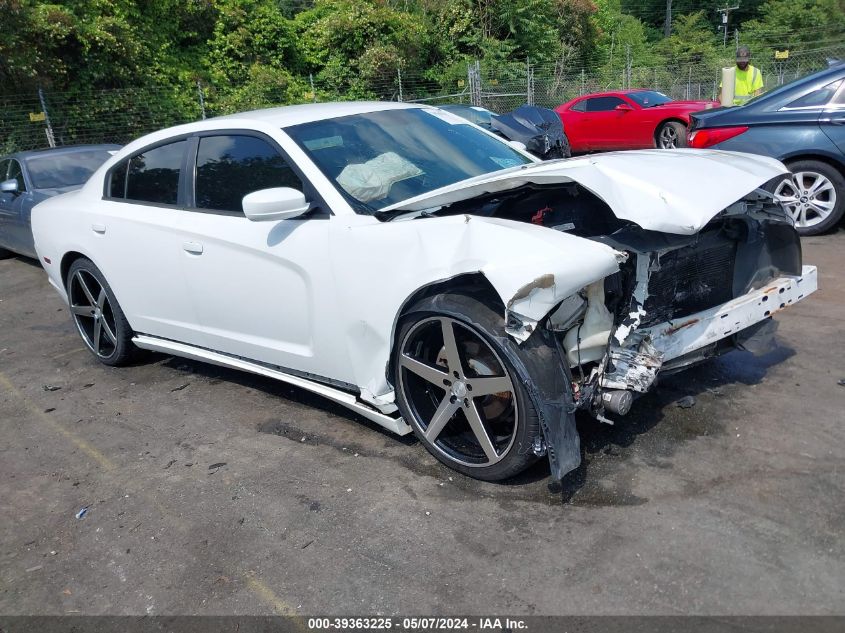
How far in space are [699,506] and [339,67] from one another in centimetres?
2439

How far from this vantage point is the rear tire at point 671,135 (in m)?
14.0

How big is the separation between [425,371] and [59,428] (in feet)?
8.18

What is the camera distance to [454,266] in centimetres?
297

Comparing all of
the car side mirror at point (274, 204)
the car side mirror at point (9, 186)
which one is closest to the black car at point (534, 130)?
the car side mirror at point (274, 204)

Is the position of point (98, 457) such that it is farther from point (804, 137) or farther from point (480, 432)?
point (804, 137)

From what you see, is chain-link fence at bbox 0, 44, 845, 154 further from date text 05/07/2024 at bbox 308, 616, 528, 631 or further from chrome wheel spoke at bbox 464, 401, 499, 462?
date text 05/07/2024 at bbox 308, 616, 528, 631

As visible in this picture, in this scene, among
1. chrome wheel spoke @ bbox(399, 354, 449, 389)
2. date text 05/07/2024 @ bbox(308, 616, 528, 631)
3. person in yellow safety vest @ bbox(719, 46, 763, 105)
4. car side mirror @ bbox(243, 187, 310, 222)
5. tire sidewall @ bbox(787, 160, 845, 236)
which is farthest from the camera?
person in yellow safety vest @ bbox(719, 46, 763, 105)

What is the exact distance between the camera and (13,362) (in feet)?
18.4

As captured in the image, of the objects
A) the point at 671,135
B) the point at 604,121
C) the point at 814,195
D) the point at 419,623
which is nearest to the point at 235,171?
the point at 419,623

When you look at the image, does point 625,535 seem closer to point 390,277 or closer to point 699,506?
point 699,506

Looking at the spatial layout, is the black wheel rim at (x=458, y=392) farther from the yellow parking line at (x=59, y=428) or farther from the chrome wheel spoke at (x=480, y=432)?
the yellow parking line at (x=59, y=428)

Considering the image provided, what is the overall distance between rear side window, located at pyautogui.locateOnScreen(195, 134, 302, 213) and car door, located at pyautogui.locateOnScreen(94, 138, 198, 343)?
0.65ft

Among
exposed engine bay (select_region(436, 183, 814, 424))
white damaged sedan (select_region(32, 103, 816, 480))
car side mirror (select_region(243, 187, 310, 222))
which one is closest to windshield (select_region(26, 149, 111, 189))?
white damaged sedan (select_region(32, 103, 816, 480))

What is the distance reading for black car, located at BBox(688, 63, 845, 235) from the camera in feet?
21.2
